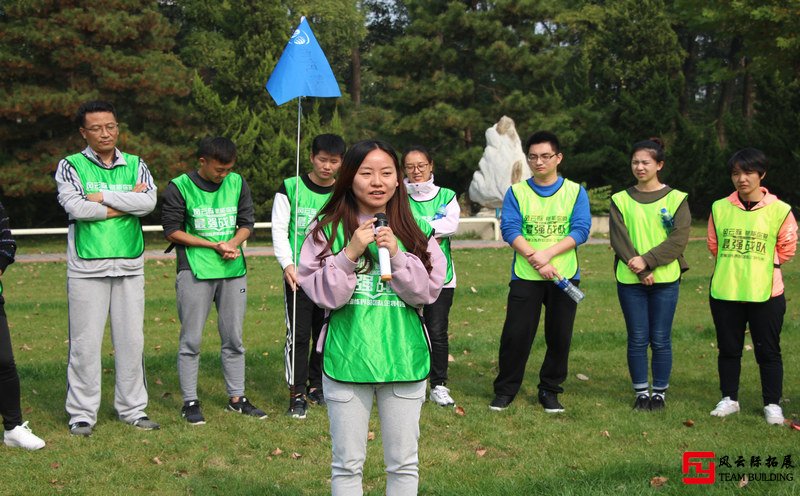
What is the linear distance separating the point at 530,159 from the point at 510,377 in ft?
5.71

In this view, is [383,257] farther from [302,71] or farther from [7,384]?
[302,71]

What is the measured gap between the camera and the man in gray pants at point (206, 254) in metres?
6.30

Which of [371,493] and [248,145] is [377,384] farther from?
[248,145]

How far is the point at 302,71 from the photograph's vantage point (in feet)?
22.5

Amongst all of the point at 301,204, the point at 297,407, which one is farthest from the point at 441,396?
the point at 301,204

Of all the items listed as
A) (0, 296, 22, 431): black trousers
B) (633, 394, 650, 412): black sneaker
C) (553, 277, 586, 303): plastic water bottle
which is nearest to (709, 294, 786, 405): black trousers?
(633, 394, 650, 412): black sneaker

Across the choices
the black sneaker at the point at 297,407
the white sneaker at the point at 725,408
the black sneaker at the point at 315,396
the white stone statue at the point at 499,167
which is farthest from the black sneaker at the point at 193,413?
Answer: the white stone statue at the point at 499,167

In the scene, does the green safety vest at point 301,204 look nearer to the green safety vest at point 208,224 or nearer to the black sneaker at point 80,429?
the green safety vest at point 208,224

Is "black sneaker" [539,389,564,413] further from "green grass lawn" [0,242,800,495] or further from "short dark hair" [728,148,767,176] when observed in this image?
"short dark hair" [728,148,767,176]

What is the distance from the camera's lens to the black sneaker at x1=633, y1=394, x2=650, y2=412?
6559 millimetres

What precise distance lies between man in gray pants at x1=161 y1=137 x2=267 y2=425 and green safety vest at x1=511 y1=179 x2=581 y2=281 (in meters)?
2.15

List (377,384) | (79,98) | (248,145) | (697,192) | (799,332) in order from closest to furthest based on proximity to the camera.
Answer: (377,384) < (799,332) < (79,98) < (248,145) < (697,192)

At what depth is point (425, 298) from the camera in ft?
12.2

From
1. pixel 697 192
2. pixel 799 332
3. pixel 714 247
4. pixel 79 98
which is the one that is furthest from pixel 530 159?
pixel 697 192
